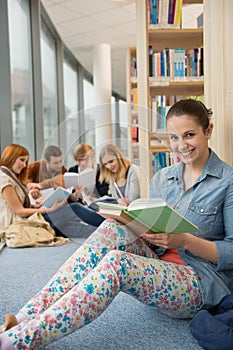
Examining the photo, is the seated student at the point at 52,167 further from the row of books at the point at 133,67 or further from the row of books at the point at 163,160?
the row of books at the point at 133,67

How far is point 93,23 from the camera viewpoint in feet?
18.8

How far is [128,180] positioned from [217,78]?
585 millimetres

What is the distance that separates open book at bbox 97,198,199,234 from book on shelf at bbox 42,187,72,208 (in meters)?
0.28

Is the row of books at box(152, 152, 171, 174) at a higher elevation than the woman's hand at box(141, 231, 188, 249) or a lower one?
higher

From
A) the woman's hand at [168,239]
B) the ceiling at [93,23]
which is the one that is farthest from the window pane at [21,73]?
the woman's hand at [168,239]

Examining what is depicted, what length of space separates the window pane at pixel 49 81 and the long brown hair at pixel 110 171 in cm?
395

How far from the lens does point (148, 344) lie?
1.31 metres

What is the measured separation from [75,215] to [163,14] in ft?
5.30

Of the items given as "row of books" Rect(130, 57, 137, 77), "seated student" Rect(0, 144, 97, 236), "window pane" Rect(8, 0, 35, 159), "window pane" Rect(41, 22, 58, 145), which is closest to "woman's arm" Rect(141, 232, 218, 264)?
"seated student" Rect(0, 144, 97, 236)

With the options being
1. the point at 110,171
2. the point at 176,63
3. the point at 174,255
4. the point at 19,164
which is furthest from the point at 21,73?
the point at 174,255

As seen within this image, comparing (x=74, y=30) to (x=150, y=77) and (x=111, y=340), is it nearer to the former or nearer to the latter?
(x=150, y=77)

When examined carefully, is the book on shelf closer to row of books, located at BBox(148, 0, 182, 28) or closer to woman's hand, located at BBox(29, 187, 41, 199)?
woman's hand, located at BBox(29, 187, 41, 199)

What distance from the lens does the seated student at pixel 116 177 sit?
1461 mm

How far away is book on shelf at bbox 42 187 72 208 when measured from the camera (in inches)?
61.2
